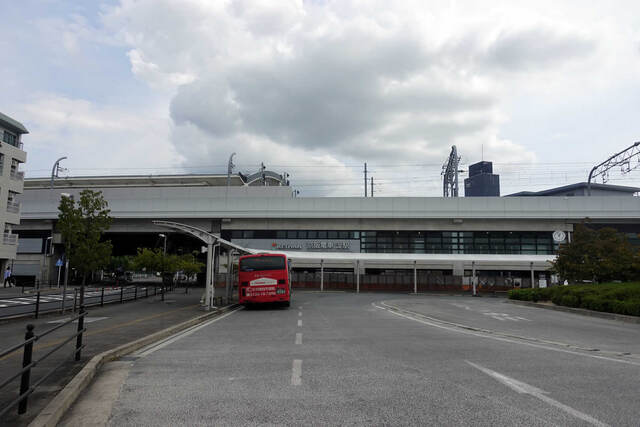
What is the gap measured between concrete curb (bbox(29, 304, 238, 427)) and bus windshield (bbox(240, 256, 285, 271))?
35.9 ft

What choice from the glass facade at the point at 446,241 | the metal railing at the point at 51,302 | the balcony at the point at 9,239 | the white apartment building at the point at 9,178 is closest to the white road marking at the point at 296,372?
the metal railing at the point at 51,302

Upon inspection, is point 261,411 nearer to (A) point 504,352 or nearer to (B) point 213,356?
(B) point 213,356

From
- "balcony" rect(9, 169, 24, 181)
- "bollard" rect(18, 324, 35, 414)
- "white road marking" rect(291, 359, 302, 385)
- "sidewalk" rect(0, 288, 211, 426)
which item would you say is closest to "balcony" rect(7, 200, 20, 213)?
"balcony" rect(9, 169, 24, 181)

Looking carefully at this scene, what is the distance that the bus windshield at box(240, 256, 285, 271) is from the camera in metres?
23.5

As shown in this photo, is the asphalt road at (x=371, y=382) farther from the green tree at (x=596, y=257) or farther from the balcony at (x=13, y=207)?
the balcony at (x=13, y=207)

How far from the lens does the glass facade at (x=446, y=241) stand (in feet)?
172

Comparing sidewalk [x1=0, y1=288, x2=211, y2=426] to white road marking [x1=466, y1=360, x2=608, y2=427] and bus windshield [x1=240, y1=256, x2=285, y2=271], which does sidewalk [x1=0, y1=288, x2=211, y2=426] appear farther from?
bus windshield [x1=240, y1=256, x2=285, y2=271]

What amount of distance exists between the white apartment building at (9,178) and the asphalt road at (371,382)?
154 ft

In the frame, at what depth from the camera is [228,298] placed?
28.7m

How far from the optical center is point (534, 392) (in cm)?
601

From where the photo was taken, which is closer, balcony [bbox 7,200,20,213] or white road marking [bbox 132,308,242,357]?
A: white road marking [bbox 132,308,242,357]

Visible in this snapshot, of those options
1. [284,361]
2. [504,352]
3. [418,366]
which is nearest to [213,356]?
[284,361]

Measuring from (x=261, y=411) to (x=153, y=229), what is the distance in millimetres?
51984

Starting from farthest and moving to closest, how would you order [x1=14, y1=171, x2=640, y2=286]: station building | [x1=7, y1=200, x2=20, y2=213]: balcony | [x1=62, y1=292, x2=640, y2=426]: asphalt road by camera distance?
1. [x1=14, y1=171, x2=640, y2=286]: station building
2. [x1=7, y1=200, x2=20, y2=213]: balcony
3. [x1=62, y1=292, x2=640, y2=426]: asphalt road
